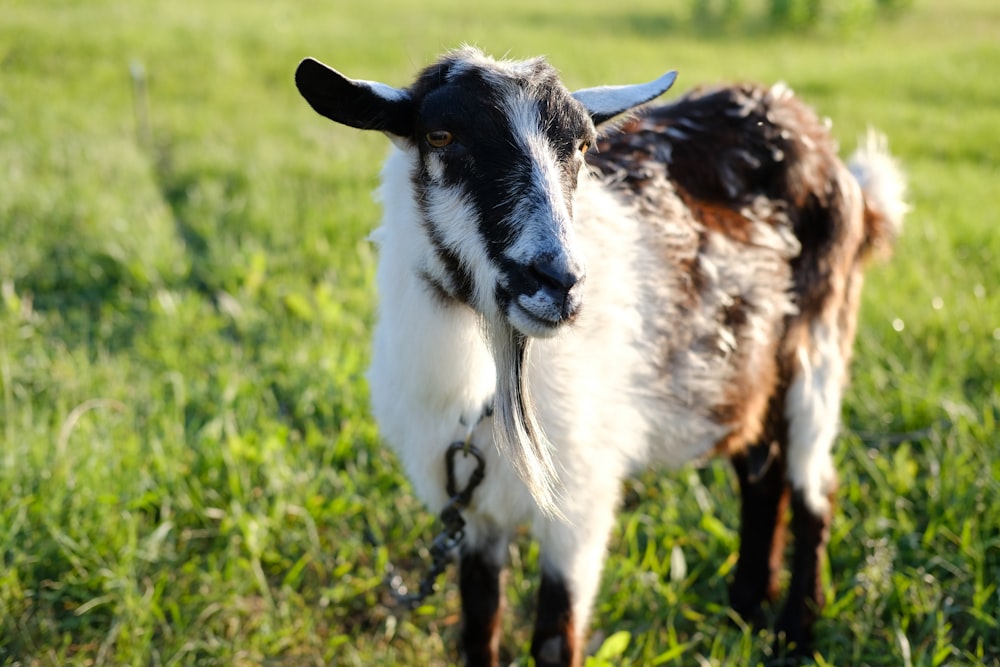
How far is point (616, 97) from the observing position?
229 cm

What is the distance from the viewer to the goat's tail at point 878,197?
3.17 meters

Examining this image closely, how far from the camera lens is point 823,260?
2945 millimetres

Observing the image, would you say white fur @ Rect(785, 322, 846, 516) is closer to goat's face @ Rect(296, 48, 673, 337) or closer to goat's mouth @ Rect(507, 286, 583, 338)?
goat's face @ Rect(296, 48, 673, 337)

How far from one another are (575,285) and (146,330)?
123 inches

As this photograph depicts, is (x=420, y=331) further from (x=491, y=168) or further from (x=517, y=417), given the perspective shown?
(x=491, y=168)

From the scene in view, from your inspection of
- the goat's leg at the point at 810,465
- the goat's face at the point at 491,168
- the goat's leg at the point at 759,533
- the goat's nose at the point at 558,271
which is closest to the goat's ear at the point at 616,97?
the goat's face at the point at 491,168

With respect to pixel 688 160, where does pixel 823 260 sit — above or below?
Result: below

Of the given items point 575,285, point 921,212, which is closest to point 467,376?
point 575,285

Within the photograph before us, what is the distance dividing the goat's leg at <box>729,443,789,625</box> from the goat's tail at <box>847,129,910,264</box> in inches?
34.1

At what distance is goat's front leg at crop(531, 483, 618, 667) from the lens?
95.3 inches

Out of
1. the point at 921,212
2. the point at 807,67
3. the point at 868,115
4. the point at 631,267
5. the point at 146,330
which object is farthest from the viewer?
the point at 807,67

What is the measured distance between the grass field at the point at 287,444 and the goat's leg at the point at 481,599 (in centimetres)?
21

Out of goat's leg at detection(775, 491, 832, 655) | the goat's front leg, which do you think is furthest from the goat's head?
goat's leg at detection(775, 491, 832, 655)

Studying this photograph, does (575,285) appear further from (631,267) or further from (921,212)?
(921,212)
